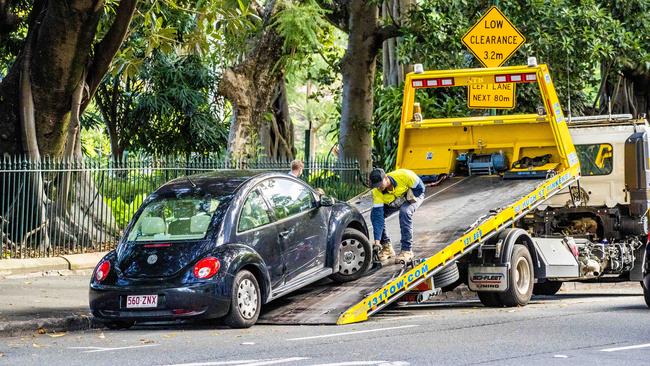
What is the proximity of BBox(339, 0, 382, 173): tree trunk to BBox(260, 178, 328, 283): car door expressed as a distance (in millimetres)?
12180

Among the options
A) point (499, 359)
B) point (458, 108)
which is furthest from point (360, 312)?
point (458, 108)

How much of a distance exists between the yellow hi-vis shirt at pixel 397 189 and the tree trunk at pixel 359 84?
37.4ft

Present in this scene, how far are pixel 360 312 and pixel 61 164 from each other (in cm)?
814

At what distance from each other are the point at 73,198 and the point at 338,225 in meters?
7.03

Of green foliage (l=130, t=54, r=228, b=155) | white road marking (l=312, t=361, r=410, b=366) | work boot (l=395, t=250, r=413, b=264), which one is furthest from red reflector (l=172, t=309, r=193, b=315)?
green foliage (l=130, t=54, r=228, b=155)

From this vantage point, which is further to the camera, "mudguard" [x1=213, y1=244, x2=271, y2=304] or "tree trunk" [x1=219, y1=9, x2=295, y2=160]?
"tree trunk" [x1=219, y1=9, x2=295, y2=160]

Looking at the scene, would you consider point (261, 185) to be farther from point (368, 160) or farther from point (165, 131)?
point (165, 131)

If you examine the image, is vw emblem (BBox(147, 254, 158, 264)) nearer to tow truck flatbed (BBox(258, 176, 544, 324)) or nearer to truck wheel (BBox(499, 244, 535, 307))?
tow truck flatbed (BBox(258, 176, 544, 324))

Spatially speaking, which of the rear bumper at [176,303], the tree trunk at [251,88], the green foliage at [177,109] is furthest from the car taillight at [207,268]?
the green foliage at [177,109]

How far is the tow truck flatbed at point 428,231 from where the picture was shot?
42.9 feet

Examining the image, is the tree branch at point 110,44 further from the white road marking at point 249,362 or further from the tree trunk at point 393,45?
the white road marking at point 249,362

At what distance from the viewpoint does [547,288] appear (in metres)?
18.8

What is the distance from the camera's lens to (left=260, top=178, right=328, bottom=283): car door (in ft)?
43.9

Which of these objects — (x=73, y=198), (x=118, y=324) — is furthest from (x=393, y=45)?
(x=118, y=324)
